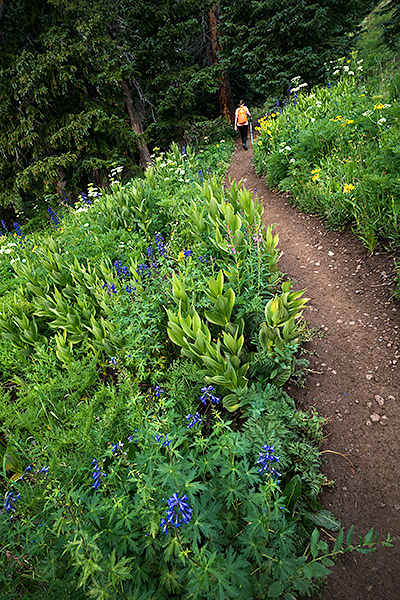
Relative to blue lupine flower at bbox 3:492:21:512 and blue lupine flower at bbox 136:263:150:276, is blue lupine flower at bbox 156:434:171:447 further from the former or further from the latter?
blue lupine flower at bbox 136:263:150:276

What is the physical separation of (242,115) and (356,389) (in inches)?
376

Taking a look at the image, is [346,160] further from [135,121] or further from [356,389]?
[135,121]

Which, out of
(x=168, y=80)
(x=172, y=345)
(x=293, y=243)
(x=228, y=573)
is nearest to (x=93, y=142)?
(x=168, y=80)

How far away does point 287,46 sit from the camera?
1009 centimetres

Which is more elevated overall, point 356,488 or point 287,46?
point 287,46

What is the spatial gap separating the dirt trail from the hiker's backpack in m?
6.81

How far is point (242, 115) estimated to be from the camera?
9789mm

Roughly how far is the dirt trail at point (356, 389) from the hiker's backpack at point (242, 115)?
22.4ft

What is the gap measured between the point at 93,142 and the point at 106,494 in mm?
9976

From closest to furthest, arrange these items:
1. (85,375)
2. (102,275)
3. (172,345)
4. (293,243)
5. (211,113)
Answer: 1. (85,375)
2. (172,345)
3. (102,275)
4. (293,243)
5. (211,113)

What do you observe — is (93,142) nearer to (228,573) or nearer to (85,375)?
(85,375)

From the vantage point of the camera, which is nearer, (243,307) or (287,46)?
(243,307)

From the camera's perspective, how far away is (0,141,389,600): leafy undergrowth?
1534mm

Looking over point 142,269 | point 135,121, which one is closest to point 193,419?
point 142,269
